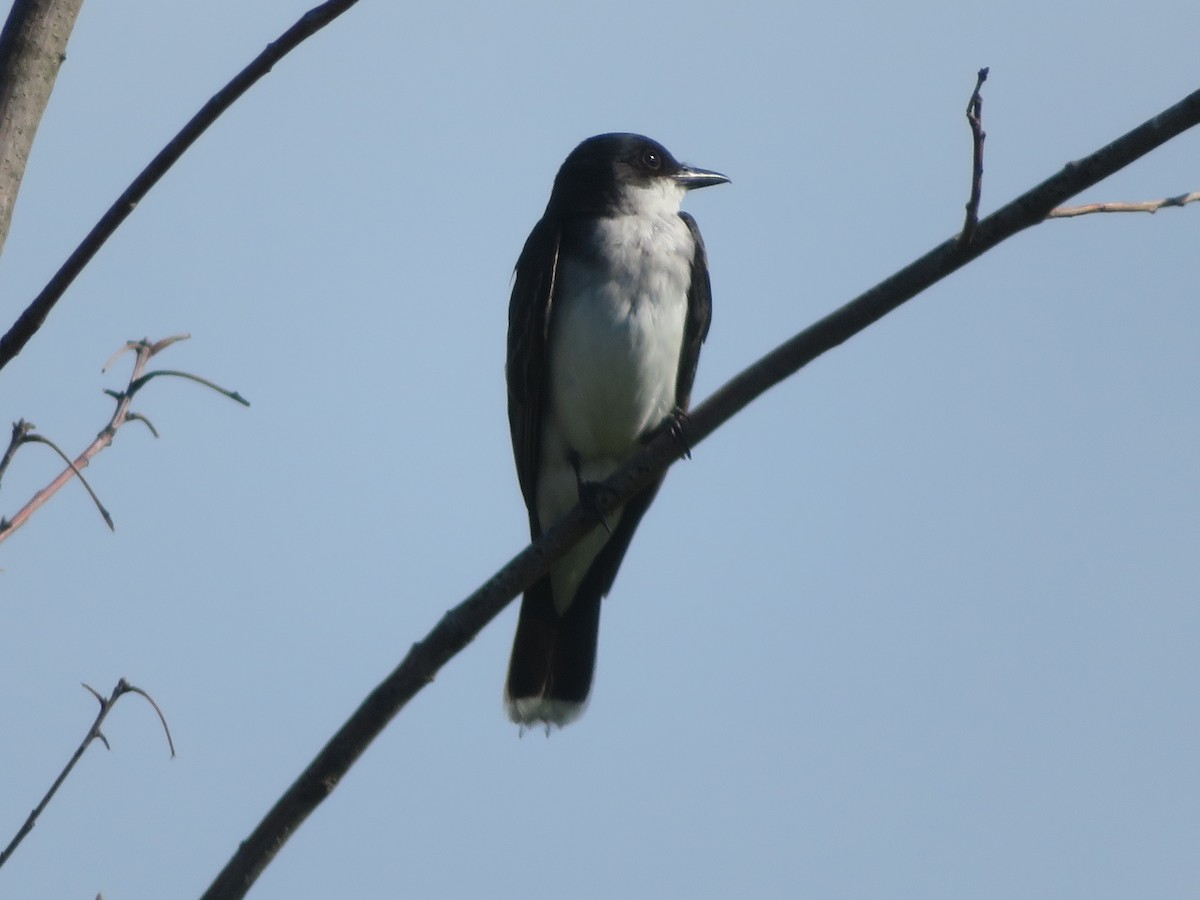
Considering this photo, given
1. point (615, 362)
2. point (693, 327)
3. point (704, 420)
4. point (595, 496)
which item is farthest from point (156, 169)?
point (693, 327)

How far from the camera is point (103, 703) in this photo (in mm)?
3225

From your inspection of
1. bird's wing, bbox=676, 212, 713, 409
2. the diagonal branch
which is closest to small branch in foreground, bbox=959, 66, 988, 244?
the diagonal branch

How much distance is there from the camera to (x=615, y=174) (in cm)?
753

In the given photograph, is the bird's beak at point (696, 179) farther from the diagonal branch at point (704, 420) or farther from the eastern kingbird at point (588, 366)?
the diagonal branch at point (704, 420)

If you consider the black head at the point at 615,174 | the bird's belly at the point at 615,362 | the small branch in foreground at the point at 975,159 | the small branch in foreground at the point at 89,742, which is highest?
the black head at the point at 615,174

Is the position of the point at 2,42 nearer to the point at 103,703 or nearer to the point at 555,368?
the point at 103,703

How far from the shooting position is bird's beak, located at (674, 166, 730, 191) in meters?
7.73

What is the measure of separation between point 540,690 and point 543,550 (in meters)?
3.10

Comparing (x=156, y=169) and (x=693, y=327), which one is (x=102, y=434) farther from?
(x=693, y=327)

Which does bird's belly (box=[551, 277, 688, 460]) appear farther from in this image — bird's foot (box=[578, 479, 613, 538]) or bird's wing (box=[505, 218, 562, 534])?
bird's foot (box=[578, 479, 613, 538])

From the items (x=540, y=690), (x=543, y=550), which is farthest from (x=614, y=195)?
(x=543, y=550)

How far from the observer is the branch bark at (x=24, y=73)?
2.48 m

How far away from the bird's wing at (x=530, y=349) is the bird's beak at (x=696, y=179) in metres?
0.91

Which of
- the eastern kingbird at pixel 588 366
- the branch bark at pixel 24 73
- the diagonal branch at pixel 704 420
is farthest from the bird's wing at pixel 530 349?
the branch bark at pixel 24 73
